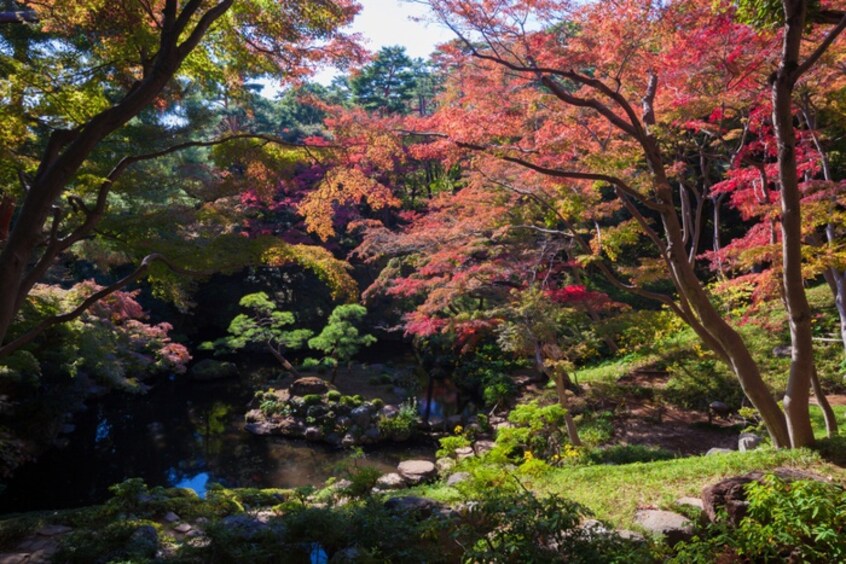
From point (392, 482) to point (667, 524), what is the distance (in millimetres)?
5581

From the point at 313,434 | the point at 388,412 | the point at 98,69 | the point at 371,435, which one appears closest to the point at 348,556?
the point at 98,69

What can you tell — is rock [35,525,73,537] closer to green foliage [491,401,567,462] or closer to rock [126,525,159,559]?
rock [126,525,159,559]

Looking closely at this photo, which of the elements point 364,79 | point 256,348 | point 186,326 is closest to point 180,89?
point 256,348

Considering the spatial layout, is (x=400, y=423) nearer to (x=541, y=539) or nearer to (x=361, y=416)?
(x=361, y=416)

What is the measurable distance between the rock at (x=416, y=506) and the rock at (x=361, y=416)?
6.63 meters

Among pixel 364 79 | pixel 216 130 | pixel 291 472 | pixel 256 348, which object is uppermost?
pixel 364 79

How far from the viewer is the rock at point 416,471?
9039 millimetres

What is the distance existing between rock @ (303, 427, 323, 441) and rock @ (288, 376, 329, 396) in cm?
136

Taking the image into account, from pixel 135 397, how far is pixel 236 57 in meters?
11.4

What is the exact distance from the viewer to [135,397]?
14.2 m

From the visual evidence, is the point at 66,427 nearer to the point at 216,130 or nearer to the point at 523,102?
the point at 523,102

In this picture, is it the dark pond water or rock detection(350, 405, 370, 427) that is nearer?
the dark pond water

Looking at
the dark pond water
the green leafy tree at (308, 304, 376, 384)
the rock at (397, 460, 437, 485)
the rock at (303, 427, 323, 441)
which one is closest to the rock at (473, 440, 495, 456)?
the rock at (397, 460, 437, 485)

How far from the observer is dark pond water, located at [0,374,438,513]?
922 cm
